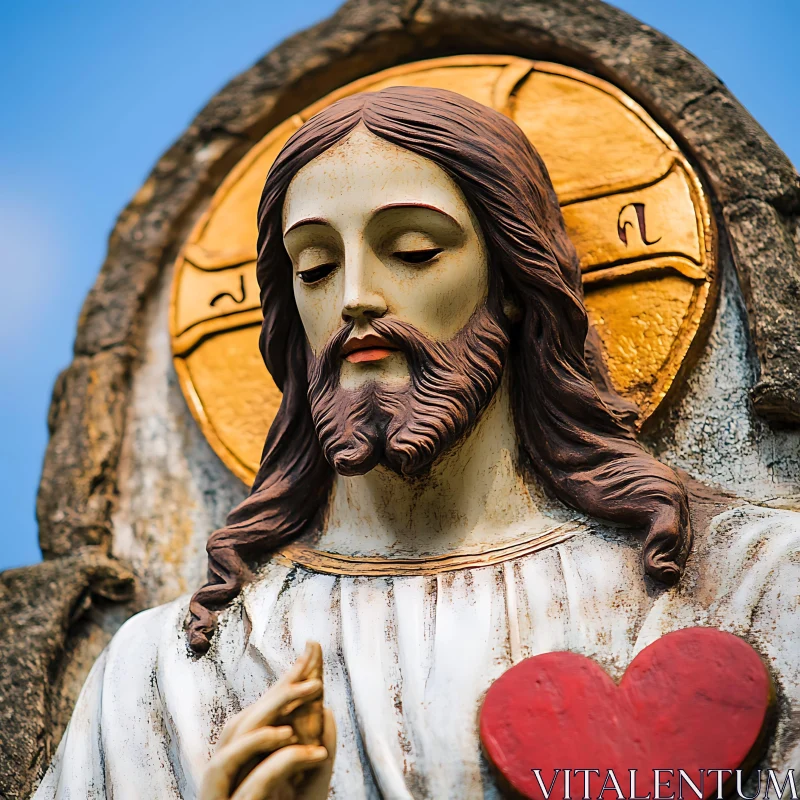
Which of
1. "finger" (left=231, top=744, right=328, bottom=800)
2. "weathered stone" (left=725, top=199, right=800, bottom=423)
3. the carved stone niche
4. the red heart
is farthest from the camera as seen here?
the carved stone niche

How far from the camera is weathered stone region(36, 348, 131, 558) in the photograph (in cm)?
412

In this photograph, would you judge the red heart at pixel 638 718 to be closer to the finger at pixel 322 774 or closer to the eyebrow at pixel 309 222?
the finger at pixel 322 774

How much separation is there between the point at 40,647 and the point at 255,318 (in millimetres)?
951

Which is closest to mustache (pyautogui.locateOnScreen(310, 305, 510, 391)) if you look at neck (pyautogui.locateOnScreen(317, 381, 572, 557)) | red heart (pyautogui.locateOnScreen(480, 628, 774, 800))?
neck (pyautogui.locateOnScreen(317, 381, 572, 557))

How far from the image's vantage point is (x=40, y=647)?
3877 millimetres

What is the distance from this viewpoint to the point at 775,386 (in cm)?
372

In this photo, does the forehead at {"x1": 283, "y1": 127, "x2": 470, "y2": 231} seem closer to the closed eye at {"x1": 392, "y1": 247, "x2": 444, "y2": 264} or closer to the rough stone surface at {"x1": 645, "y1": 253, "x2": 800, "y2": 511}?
the closed eye at {"x1": 392, "y1": 247, "x2": 444, "y2": 264}

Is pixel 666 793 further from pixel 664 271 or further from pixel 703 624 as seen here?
pixel 664 271

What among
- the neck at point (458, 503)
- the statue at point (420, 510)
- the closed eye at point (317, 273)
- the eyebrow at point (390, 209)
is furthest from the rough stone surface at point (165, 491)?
the eyebrow at point (390, 209)

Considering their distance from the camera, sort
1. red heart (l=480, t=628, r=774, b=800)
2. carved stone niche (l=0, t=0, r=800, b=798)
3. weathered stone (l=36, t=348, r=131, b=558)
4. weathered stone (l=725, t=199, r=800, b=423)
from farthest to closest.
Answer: weathered stone (l=36, t=348, r=131, b=558) → carved stone niche (l=0, t=0, r=800, b=798) → weathered stone (l=725, t=199, r=800, b=423) → red heart (l=480, t=628, r=774, b=800)

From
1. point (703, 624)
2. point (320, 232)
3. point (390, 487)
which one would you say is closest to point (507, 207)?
point (320, 232)

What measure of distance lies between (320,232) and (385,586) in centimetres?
74

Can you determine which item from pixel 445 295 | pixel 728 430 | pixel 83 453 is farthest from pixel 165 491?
pixel 728 430

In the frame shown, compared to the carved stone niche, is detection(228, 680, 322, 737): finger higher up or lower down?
lower down
